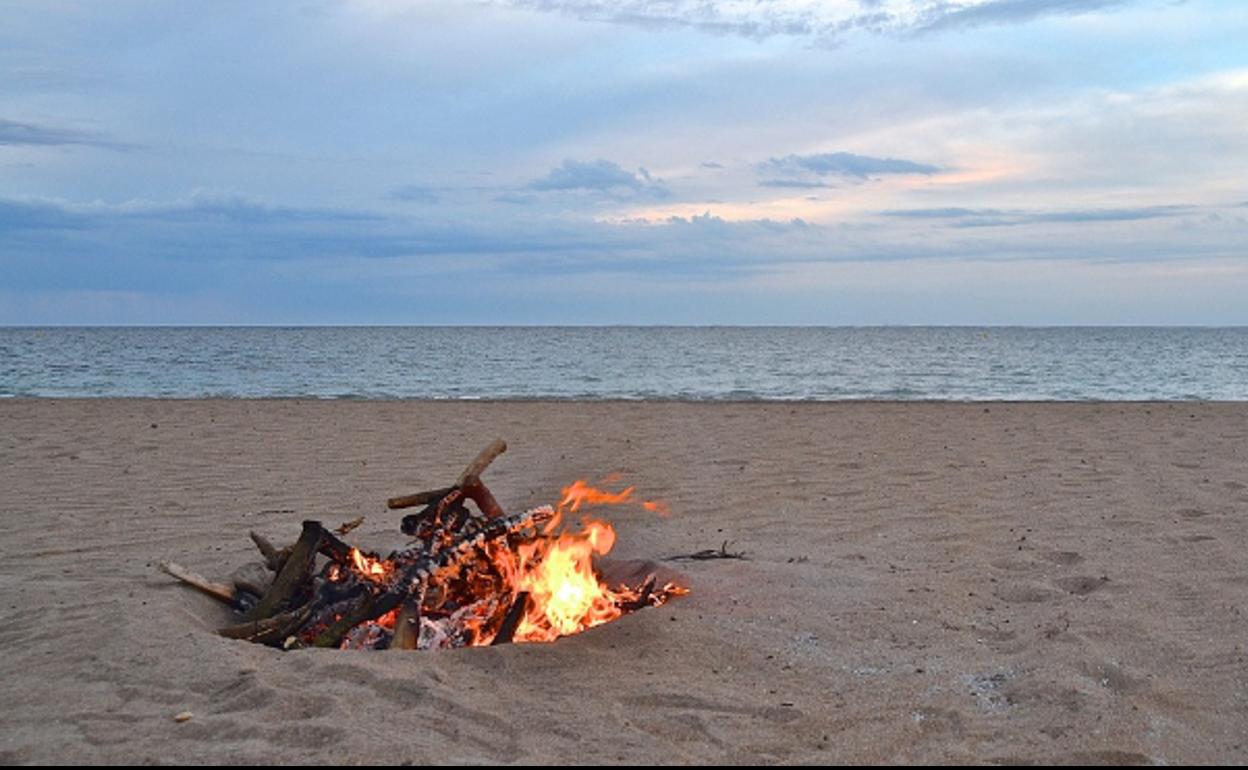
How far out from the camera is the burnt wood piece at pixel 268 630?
16.4 ft

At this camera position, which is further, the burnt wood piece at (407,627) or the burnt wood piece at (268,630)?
the burnt wood piece at (268,630)

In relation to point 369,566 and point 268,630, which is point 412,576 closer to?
point 369,566

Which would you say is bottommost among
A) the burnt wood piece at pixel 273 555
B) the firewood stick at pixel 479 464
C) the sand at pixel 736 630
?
the sand at pixel 736 630

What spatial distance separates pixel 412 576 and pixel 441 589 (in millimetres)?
367

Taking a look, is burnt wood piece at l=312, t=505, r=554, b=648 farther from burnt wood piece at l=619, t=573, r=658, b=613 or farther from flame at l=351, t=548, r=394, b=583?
burnt wood piece at l=619, t=573, r=658, b=613


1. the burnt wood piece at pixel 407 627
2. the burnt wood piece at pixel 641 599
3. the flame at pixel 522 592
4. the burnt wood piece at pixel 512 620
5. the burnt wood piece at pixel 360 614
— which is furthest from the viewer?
the burnt wood piece at pixel 641 599

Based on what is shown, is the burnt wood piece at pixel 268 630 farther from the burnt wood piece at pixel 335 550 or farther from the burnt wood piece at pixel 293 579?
the burnt wood piece at pixel 335 550

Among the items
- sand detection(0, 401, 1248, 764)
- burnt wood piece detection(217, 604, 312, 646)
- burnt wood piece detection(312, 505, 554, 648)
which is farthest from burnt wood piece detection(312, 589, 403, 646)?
sand detection(0, 401, 1248, 764)

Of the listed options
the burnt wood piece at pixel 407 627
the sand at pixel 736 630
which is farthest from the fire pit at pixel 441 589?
the sand at pixel 736 630

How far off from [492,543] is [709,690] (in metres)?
1.51

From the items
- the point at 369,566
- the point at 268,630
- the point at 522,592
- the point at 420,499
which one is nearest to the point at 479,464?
the point at 420,499

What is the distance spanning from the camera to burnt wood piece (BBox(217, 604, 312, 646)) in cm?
500

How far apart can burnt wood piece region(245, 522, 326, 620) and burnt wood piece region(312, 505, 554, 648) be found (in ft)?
1.41

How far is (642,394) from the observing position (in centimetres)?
2819
